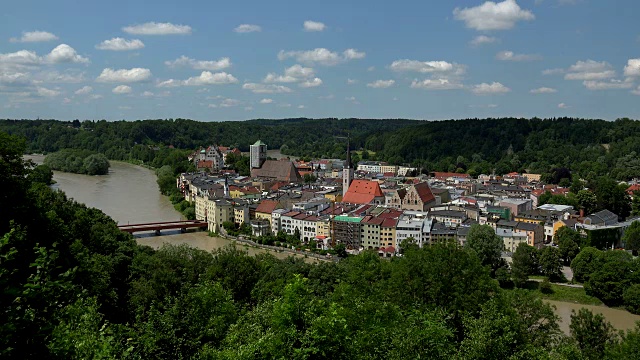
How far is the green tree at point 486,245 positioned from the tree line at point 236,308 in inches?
254

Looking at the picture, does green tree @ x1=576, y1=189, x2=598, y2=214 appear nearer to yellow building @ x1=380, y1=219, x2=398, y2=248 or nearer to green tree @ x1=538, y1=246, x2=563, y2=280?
green tree @ x1=538, y1=246, x2=563, y2=280

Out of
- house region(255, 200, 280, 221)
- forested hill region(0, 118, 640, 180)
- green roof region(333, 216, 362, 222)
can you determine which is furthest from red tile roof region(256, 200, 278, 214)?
forested hill region(0, 118, 640, 180)

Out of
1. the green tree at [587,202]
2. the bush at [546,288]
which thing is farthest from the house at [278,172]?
the bush at [546,288]

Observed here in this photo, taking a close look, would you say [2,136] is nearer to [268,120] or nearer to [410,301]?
[410,301]

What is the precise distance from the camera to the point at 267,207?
87.4 feet

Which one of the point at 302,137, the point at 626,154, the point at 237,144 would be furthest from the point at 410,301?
the point at 302,137

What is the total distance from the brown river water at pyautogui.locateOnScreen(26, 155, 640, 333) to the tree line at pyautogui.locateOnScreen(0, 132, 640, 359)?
17.1 feet

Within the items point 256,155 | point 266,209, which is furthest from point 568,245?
point 256,155

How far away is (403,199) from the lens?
28828 millimetres

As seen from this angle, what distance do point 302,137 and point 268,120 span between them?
5682cm

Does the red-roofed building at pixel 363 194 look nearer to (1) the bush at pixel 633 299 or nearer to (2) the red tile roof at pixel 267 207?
(2) the red tile roof at pixel 267 207

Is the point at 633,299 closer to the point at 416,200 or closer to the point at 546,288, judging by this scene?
the point at 546,288

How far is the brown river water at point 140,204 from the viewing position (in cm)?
1559

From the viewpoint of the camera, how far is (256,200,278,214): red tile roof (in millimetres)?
26405
